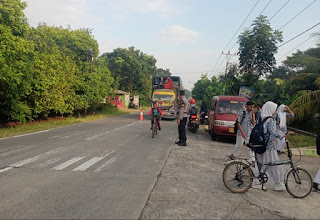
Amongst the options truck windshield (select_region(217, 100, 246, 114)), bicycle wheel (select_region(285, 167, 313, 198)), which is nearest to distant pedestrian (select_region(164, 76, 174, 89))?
truck windshield (select_region(217, 100, 246, 114))

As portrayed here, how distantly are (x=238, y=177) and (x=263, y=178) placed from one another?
1.69 ft

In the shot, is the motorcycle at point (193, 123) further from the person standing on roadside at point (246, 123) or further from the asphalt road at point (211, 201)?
the asphalt road at point (211, 201)

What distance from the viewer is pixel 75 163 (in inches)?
264

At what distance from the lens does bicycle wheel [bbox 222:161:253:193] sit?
503 cm

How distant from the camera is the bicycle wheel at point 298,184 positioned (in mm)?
4887

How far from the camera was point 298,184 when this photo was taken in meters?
4.89

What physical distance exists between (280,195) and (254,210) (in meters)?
1.15

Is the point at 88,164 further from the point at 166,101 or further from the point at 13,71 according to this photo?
the point at 166,101

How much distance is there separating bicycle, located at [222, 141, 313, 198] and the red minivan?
20.3 feet

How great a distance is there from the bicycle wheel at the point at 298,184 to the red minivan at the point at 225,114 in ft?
20.5

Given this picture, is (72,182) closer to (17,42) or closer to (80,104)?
(17,42)

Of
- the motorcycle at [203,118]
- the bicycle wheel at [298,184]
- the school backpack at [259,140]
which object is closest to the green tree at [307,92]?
the motorcycle at [203,118]

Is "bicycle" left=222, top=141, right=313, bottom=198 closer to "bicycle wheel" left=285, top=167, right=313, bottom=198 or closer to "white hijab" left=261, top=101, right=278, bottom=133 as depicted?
"bicycle wheel" left=285, top=167, right=313, bottom=198

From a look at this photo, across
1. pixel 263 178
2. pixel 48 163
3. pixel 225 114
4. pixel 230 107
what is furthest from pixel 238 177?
pixel 230 107
